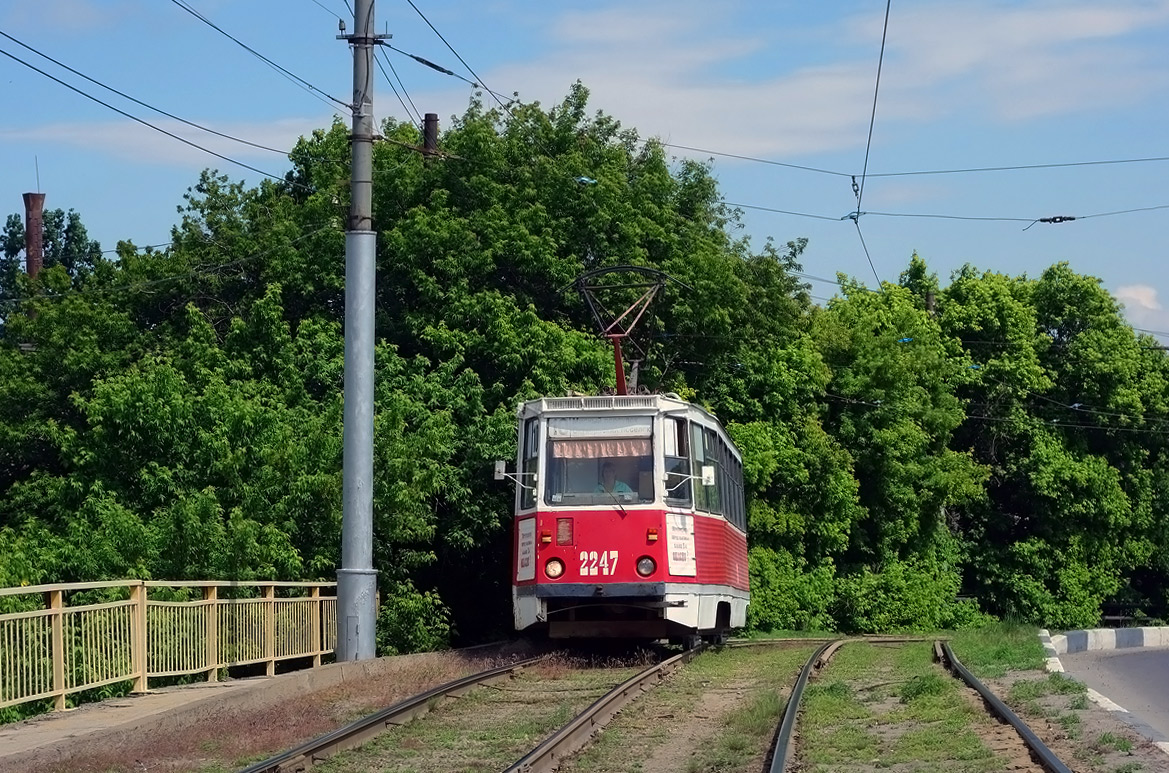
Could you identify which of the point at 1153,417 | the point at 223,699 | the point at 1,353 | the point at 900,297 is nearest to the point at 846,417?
the point at 900,297

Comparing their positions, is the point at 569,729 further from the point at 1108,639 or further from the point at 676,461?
the point at 1108,639

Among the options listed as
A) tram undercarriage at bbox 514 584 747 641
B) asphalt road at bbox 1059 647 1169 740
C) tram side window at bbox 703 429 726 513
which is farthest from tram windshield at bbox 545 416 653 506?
asphalt road at bbox 1059 647 1169 740

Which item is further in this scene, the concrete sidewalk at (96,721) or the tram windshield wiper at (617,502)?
the tram windshield wiper at (617,502)

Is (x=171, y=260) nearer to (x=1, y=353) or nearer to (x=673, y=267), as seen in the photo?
(x=1, y=353)

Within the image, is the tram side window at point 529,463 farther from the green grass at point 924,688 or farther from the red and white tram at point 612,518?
the green grass at point 924,688

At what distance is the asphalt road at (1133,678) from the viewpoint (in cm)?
1825

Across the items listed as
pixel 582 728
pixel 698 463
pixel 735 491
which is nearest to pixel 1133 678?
pixel 735 491

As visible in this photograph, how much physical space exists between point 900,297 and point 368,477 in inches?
1585

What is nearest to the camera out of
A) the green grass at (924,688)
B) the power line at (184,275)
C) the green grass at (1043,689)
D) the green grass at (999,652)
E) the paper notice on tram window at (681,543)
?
the green grass at (1043,689)

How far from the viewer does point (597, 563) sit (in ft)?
67.7

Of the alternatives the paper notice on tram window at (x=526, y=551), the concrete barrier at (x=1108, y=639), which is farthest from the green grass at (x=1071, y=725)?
the concrete barrier at (x=1108, y=639)

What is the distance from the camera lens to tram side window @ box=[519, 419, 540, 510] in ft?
69.9

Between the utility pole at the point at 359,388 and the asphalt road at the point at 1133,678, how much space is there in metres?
8.66

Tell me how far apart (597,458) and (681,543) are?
158 centimetres
